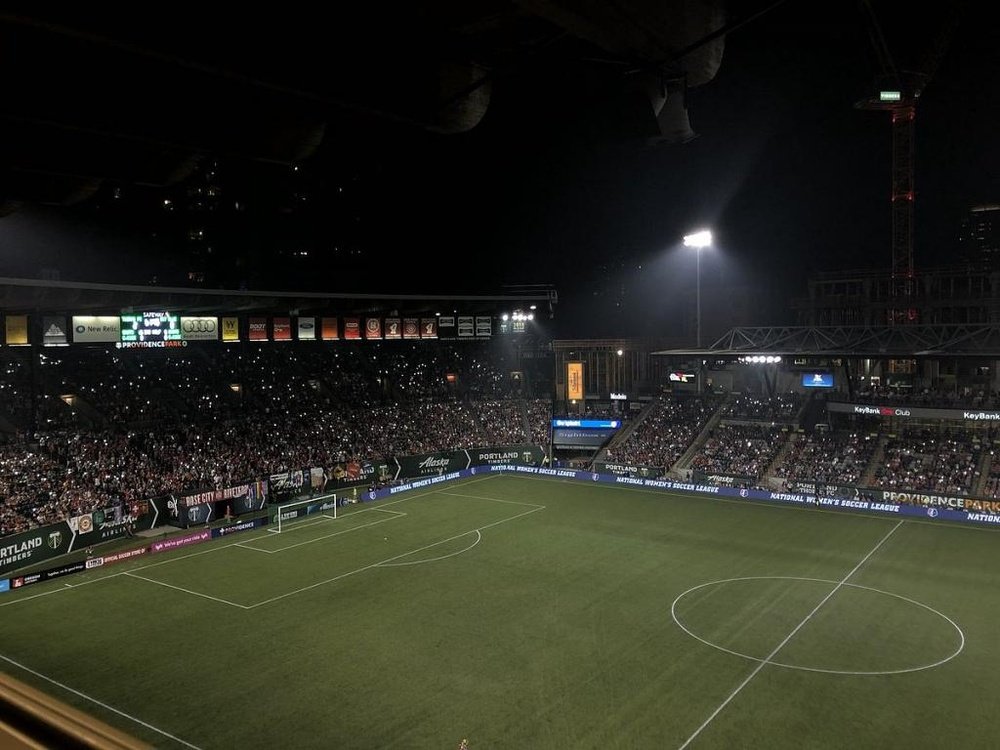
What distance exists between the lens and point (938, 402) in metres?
42.2

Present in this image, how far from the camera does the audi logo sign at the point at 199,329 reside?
122ft

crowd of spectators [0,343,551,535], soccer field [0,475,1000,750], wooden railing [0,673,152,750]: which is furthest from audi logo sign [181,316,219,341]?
wooden railing [0,673,152,750]

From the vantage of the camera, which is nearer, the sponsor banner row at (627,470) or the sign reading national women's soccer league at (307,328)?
the sign reading national women's soccer league at (307,328)

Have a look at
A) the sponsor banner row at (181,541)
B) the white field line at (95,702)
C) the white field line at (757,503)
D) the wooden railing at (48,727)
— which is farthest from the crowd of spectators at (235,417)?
the wooden railing at (48,727)

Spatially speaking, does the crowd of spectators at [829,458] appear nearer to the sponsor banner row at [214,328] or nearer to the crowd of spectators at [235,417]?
the crowd of spectators at [235,417]

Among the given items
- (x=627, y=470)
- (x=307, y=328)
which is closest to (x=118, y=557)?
(x=307, y=328)

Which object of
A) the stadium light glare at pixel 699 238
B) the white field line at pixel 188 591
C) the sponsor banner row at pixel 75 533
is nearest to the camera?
the white field line at pixel 188 591

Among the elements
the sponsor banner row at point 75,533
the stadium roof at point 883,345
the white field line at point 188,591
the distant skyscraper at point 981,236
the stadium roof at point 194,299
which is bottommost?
the white field line at point 188,591

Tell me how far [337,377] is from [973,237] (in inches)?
2763

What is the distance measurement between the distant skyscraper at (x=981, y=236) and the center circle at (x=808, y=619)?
2360 inches

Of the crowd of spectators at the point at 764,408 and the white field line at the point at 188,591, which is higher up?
the crowd of spectators at the point at 764,408

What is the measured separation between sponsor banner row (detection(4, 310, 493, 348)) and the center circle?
90.3 ft

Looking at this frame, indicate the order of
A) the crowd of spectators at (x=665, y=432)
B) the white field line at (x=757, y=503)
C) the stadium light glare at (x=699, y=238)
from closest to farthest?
the white field line at (x=757, y=503), the stadium light glare at (x=699, y=238), the crowd of spectators at (x=665, y=432)

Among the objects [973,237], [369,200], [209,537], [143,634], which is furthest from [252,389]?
[973,237]
